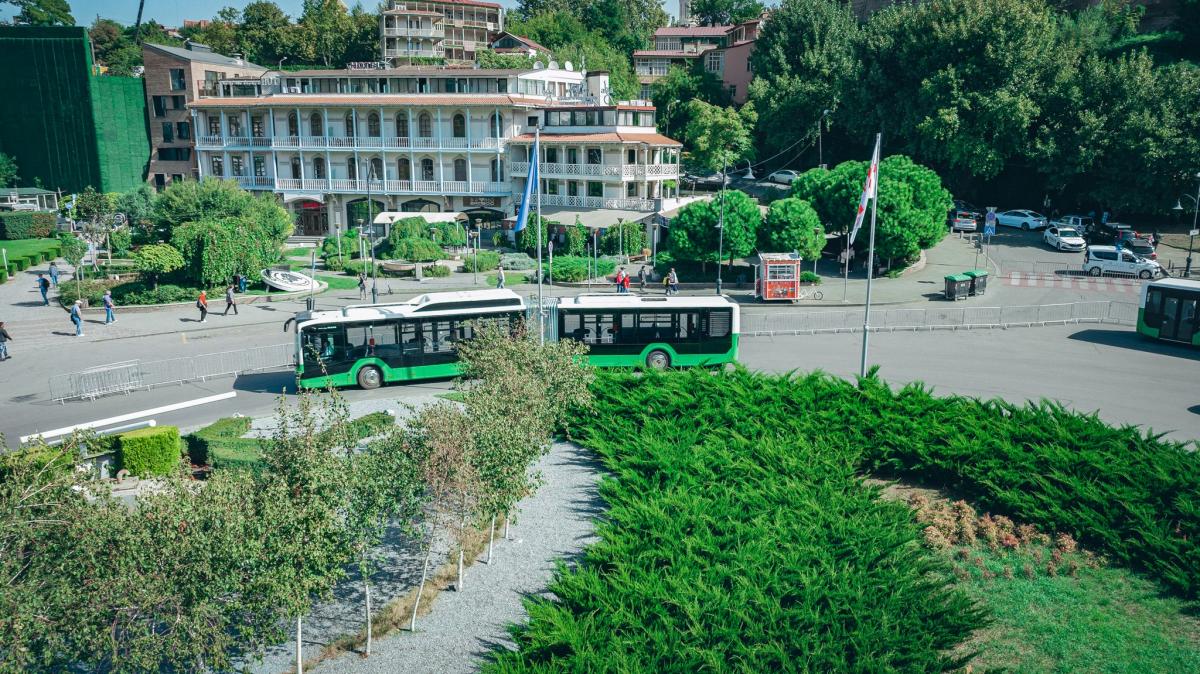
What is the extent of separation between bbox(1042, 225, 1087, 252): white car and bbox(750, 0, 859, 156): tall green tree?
17923 millimetres

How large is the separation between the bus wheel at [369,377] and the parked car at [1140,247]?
39514 millimetres

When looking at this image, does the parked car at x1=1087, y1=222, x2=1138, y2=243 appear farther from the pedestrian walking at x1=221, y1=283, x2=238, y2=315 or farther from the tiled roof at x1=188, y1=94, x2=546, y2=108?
the pedestrian walking at x1=221, y1=283, x2=238, y2=315

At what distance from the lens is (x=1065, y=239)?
164 feet

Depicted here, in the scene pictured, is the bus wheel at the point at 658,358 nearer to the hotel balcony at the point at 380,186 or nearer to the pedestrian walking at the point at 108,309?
the pedestrian walking at the point at 108,309

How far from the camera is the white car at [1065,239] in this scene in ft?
163

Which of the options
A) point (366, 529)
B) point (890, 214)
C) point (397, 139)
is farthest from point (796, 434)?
point (397, 139)

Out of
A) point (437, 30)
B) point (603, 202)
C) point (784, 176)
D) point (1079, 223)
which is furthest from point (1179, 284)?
point (437, 30)

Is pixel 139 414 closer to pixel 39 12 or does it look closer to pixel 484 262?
pixel 484 262

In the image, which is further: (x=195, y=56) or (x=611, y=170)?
(x=195, y=56)

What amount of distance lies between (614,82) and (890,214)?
46.9 m

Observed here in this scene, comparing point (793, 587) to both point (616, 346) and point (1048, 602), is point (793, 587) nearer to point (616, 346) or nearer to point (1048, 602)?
point (1048, 602)

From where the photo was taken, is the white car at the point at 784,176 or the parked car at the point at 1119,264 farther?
the white car at the point at 784,176

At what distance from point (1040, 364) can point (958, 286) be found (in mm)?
10679

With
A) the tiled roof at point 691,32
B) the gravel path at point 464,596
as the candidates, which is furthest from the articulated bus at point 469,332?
the tiled roof at point 691,32
